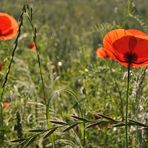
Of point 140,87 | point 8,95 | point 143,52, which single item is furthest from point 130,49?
point 8,95

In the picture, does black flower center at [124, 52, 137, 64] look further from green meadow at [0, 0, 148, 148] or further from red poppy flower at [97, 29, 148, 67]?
green meadow at [0, 0, 148, 148]

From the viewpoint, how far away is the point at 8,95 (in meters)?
2.11

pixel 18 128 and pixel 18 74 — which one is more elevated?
pixel 18 74

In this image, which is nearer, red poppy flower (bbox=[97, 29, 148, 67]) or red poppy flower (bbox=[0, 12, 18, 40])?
red poppy flower (bbox=[97, 29, 148, 67])

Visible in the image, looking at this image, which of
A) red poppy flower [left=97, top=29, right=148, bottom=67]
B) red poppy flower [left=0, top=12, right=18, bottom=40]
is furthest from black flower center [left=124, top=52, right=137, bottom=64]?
red poppy flower [left=0, top=12, right=18, bottom=40]

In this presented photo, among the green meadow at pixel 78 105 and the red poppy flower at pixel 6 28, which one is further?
the red poppy flower at pixel 6 28

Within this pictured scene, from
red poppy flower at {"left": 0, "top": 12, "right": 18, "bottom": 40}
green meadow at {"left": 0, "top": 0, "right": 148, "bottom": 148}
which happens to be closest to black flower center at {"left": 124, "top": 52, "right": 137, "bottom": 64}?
green meadow at {"left": 0, "top": 0, "right": 148, "bottom": 148}

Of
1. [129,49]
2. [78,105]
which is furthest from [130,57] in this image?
[78,105]

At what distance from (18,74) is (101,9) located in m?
12.0

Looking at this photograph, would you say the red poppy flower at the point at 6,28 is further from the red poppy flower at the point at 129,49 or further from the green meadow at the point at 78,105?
the red poppy flower at the point at 129,49

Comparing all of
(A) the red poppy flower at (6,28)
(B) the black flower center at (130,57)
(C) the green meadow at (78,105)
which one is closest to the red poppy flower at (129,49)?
(B) the black flower center at (130,57)

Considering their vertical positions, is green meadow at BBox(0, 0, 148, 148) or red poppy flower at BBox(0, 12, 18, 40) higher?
red poppy flower at BBox(0, 12, 18, 40)

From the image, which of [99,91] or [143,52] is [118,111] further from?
[143,52]

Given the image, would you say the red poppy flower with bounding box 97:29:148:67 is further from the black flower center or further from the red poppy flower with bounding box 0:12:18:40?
the red poppy flower with bounding box 0:12:18:40
